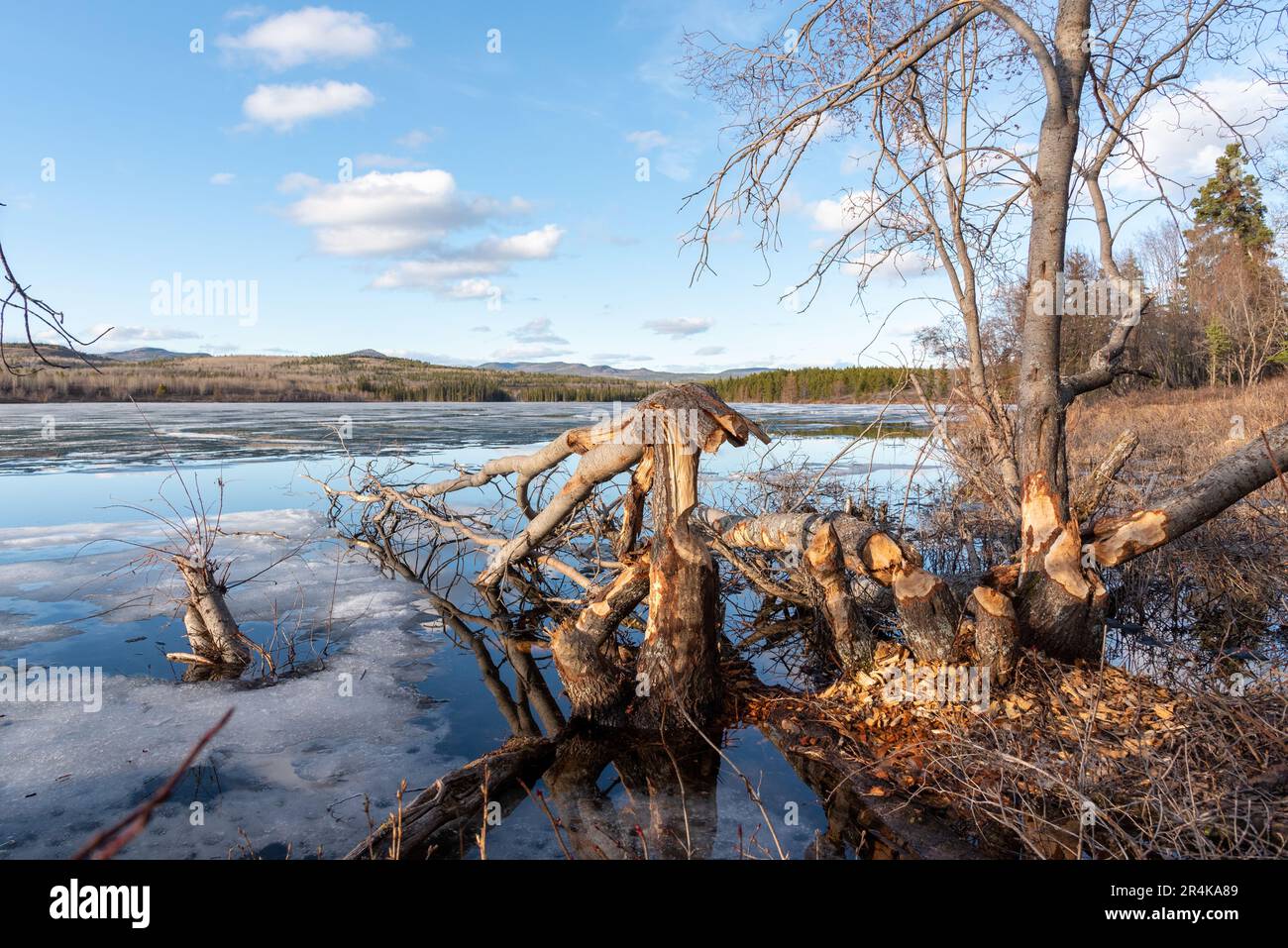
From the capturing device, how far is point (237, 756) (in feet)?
15.0

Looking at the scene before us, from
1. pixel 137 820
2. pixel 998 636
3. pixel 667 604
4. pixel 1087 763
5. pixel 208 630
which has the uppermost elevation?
pixel 137 820

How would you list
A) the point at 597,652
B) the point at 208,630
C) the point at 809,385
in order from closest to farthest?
the point at 597,652
the point at 208,630
the point at 809,385

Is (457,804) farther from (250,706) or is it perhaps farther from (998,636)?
(998,636)

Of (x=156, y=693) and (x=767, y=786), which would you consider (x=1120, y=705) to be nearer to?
(x=767, y=786)

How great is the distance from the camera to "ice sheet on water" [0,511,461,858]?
3.77 metres

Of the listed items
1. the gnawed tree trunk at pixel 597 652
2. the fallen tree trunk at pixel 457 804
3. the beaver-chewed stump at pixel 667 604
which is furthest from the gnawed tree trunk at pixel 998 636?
the fallen tree trunk at pixel 457 804

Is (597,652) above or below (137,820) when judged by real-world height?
below

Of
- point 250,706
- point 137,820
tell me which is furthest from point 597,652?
point 137,820

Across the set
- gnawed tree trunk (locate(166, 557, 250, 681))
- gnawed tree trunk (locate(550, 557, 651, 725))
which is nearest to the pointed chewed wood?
gnawed tree trunk (locate(550, 557, 651, 725))

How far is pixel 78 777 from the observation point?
4.24 meters

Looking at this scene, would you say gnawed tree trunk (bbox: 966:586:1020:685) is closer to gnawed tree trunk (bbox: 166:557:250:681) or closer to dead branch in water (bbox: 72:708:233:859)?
dead branch in water (bbox: 72:708:233:859)
